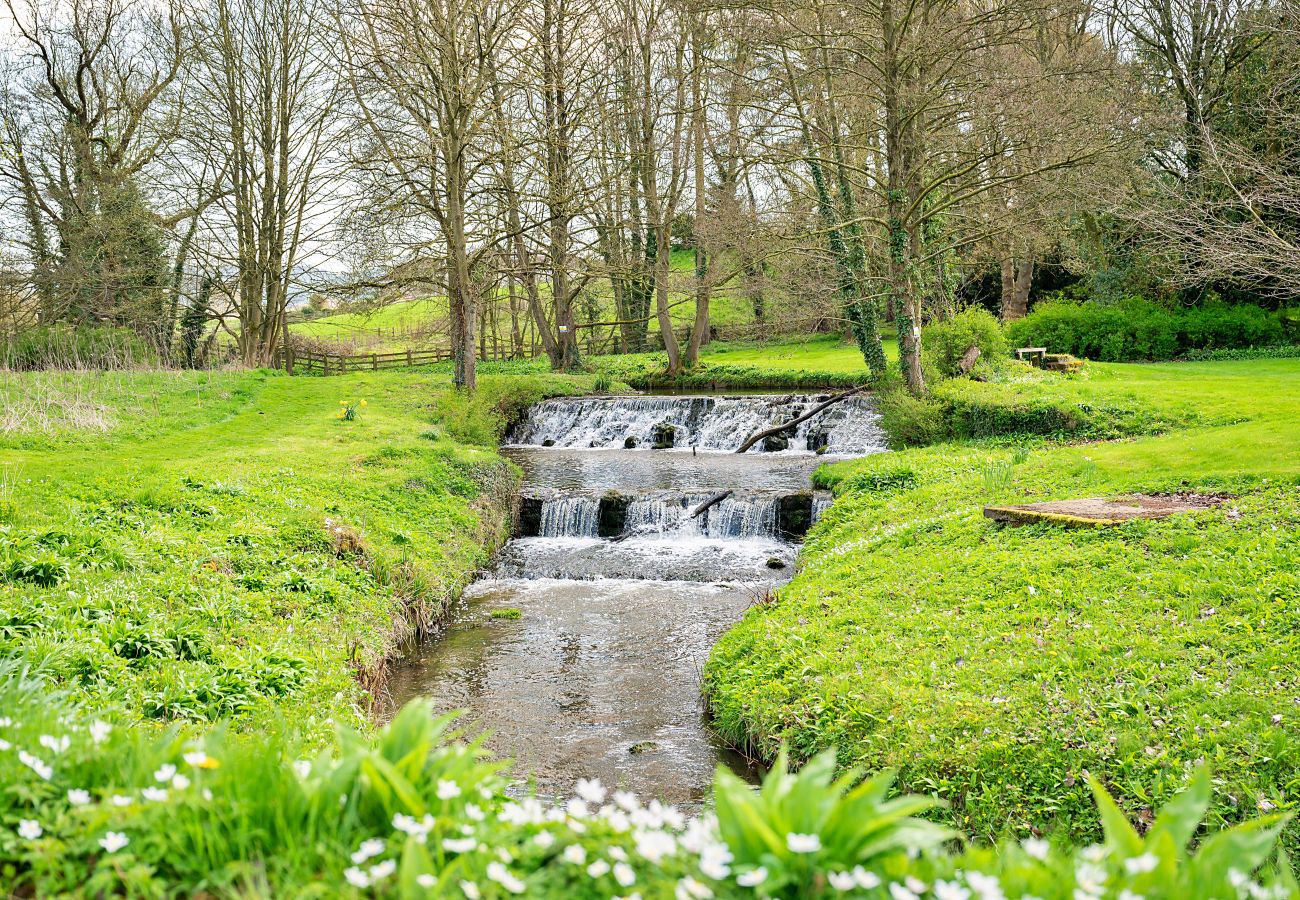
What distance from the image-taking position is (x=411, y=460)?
597 inches

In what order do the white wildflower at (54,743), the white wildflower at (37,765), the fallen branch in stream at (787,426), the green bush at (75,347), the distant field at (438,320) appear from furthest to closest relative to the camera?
the distant field at (438,320), the green bush at (75,347), the fallen branch in stream at (787,426), the white wildflower at (54,743), the white wildflower at (37,765)

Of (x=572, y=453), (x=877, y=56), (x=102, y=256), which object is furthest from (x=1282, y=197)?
(x=102, y=256)

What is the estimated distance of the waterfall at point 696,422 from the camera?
20594 mm

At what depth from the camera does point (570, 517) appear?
14.7 meters

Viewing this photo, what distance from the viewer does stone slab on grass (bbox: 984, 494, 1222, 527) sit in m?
8.88

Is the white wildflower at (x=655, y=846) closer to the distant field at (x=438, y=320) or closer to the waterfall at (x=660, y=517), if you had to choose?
the waterfall at (x=660, y=517)

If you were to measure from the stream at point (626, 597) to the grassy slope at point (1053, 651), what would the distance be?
785 millimetres

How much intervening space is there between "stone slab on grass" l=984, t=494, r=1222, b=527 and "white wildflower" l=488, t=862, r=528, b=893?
8.32 m

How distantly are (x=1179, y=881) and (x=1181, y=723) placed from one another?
4002 mm

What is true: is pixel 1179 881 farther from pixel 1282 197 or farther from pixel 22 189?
pixel 22 189

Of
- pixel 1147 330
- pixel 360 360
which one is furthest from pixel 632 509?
pixel 360 360

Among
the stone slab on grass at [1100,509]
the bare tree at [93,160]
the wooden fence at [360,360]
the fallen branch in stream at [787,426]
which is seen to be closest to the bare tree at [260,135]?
the bare tree at [93,160]

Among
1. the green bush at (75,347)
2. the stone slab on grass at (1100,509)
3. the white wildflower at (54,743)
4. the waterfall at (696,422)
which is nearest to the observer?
the white wildflower at (54,743)

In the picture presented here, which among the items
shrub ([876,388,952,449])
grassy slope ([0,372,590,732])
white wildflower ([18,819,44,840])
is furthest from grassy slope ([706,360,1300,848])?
shrub ([876,388,952,449])
